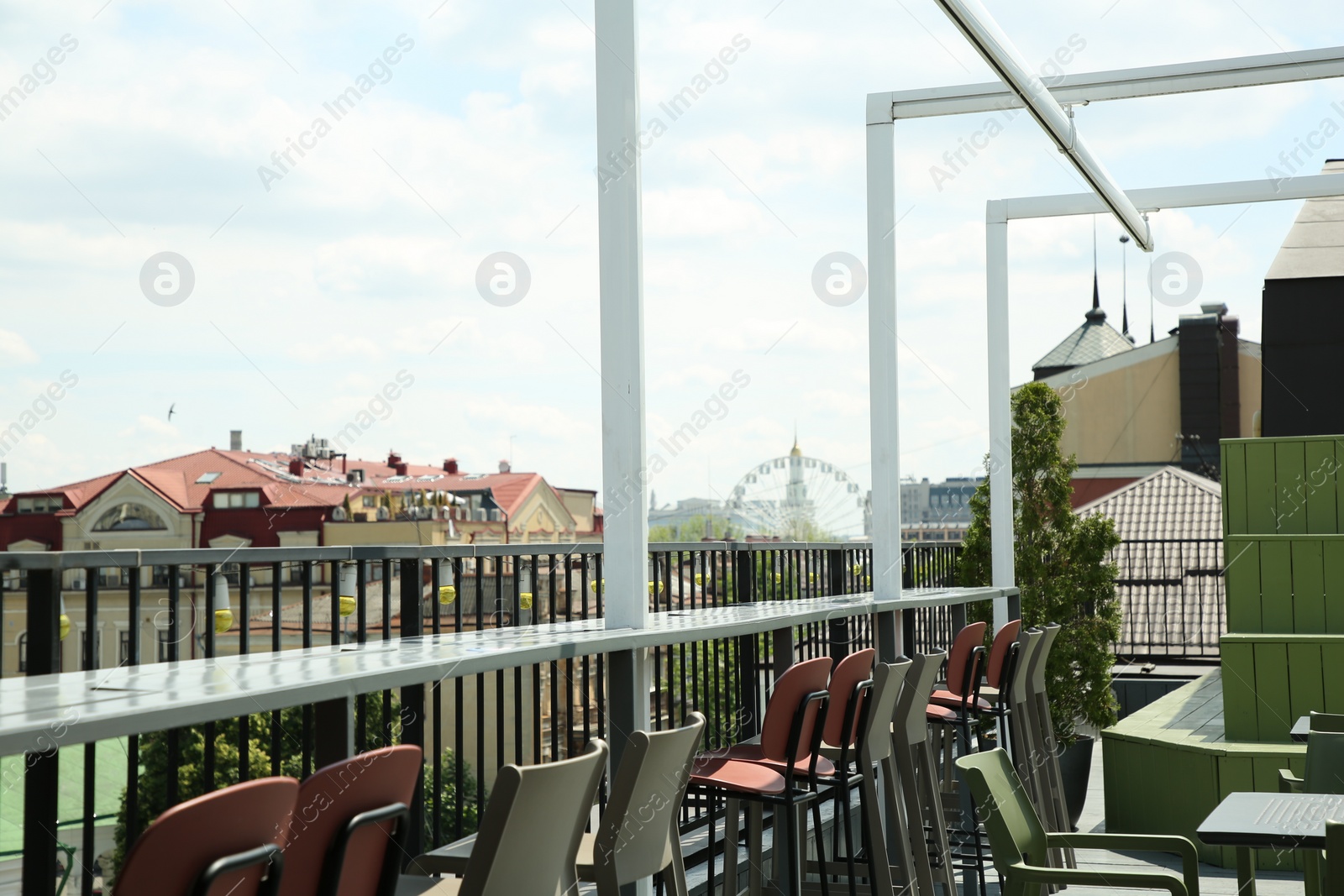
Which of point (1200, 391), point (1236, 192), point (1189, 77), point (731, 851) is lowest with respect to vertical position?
point (731, 851)

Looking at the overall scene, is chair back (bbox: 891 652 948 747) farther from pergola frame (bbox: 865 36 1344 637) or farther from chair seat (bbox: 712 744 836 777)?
pergola frame (bbox: 865 36 1344 637)

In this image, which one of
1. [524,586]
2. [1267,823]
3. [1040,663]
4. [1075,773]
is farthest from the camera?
[1075,773]

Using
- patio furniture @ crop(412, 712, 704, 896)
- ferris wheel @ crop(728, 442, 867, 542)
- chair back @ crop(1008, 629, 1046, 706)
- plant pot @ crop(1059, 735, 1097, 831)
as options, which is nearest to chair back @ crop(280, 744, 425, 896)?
patio furniture @ crop(412, 712, 704, 896)

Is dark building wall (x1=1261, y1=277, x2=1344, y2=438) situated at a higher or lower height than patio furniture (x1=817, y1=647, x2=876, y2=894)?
higher

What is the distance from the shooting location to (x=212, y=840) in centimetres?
133

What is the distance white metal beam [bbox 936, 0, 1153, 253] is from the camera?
3.78 metres

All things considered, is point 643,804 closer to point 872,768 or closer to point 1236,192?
point 872,768

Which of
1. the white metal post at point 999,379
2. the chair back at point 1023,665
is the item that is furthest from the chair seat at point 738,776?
the white metal post at point 999,379

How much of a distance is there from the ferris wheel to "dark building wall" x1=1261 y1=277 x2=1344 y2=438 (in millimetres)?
8831

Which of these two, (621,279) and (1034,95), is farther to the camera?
(1034,95)

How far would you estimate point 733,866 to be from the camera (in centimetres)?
320

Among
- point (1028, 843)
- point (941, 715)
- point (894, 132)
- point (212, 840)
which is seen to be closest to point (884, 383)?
point (894, 132)

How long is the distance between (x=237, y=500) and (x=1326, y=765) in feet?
145

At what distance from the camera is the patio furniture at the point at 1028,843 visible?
8.18 feet
